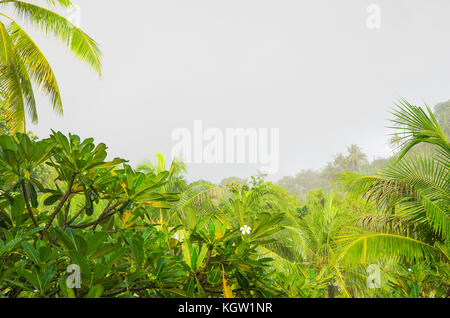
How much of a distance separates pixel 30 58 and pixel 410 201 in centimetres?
692

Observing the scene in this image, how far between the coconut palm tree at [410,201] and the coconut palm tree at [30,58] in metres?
5.74

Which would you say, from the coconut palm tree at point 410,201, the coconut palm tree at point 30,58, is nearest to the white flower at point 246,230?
the coconut palm tree at point 410,201

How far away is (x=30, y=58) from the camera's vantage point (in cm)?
565

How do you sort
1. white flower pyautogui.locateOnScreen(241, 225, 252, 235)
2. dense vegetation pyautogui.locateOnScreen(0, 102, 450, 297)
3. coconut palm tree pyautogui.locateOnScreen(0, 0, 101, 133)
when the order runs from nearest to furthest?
dense vegetation pyautogui.locateOnScreen(0, 102, 450, 297) < white flower pyautogui.locateOnScreen(241, 225, 252, 235) < coconut palm tree pyautogui.locateOnScreen(0, 0, 101, 133)

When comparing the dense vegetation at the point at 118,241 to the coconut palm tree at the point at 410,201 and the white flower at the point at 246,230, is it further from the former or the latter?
the coconut palm tree at the point at 410,201

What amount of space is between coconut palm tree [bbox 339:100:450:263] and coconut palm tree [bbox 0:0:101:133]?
574 centimetres

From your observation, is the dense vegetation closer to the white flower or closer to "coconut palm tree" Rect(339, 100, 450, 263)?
the white flower

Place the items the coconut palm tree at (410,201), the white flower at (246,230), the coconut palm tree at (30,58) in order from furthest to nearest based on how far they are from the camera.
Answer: the coconut palm tree at (30,58)
the coconut palm tree at (410,201)
the white flower at (246,230)

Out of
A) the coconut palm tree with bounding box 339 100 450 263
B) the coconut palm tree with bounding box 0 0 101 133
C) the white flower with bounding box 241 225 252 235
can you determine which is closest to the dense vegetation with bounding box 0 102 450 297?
the white flower with bounding box 241 225 252 235

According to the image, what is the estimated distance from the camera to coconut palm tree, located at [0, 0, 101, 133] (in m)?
5.46

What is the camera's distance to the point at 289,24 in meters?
165

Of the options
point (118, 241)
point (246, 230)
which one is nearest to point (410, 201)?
point (246, 230)

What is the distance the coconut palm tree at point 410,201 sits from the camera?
313 centimetres
